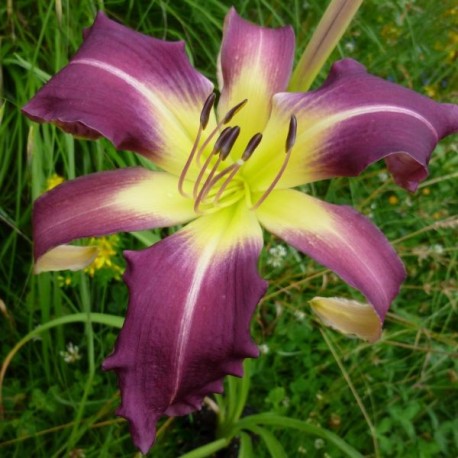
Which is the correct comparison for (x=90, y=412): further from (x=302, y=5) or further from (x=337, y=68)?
(x=302, y=5)

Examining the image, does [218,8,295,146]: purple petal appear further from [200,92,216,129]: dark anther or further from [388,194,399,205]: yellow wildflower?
[388,194,399,205]: yellow wildflower

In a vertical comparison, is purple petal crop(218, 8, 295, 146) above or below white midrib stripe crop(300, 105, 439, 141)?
below

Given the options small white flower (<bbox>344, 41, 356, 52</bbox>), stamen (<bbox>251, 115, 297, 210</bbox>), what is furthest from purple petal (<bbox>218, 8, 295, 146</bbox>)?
small white flower (<bbox>344, 41, 356, 52</bbox>)

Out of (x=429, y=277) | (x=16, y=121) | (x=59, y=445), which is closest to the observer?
(x=59, y=445)

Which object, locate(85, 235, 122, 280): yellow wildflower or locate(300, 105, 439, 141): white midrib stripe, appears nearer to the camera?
locate(300, 105, 439, 141): white midrib stripe

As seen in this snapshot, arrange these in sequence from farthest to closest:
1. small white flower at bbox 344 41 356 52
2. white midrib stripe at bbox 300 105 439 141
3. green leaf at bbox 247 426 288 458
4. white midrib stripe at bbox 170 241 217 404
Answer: small white flower at bbox 344 41 356 52 → green leaf at bbox 247 426 288 458 → white midrib stripe at bbox 300 105 439 141 → white midrib stripe at bbox 170 241 217 404

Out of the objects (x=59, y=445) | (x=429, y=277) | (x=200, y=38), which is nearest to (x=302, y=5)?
(x=200, y=38)

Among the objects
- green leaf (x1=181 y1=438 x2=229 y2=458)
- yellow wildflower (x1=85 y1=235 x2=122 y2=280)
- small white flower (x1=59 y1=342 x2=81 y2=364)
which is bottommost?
small white flower (x1=59 y1=342 x2=81 y2=364)
